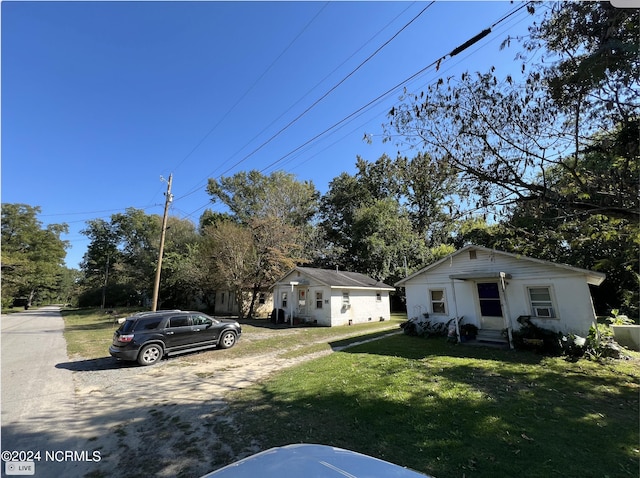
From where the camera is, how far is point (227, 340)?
→ 11602 millimetres

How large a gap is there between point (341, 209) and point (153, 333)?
28877mm

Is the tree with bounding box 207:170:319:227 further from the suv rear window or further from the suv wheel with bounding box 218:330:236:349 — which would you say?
the suv rear window

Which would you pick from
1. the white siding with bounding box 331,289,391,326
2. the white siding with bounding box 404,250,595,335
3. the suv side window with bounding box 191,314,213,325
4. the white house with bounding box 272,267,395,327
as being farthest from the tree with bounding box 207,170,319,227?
the suv side window with bounding box 191,314,213,325

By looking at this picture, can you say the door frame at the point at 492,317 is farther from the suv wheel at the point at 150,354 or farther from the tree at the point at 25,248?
the tree at the point at 25,248

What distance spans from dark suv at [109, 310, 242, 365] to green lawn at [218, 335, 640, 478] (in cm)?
460

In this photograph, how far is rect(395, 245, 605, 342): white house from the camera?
10094 mm

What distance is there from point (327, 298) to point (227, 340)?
323 inches

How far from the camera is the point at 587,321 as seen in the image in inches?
381

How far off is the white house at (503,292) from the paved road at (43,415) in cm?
1181

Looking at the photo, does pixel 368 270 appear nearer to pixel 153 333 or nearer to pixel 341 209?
pixel 341 209

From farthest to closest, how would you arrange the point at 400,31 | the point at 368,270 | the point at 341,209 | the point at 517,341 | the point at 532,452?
the point at 341,209 → the point at 368,270 → the point at 517,341 → the point at 400,31 → the point at 532,452

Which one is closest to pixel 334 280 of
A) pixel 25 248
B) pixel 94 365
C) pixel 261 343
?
pixel 261 343

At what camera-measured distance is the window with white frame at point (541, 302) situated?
1060cm

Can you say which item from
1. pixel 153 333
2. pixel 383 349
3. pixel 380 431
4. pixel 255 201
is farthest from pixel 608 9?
pixel 255 201
